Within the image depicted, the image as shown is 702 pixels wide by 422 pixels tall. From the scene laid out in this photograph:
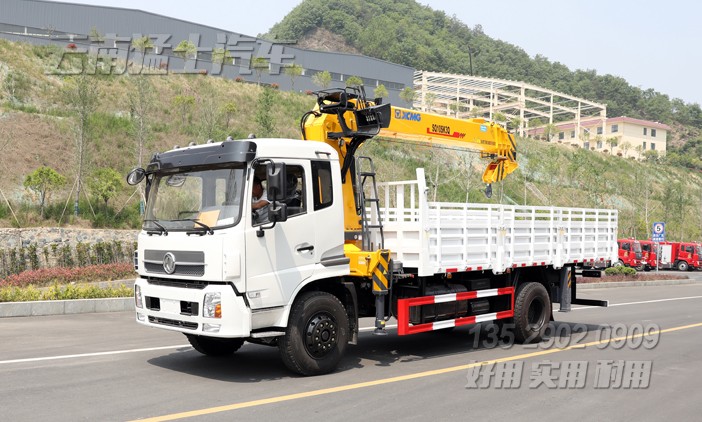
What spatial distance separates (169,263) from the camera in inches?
288

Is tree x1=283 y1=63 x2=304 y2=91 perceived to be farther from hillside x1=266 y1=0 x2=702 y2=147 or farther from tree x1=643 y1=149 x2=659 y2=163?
hillside x1=266 y1=0 x2=702 y2=147

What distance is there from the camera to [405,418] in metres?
5.94

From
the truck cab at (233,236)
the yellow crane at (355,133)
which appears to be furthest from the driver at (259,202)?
the yellow crane at (355,133)

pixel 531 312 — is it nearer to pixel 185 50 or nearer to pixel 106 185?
pixel 106 185

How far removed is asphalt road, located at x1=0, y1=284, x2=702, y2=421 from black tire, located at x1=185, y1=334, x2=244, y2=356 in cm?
14

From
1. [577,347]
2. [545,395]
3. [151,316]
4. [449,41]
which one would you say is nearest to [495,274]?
[577,347]

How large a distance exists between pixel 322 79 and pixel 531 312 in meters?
41.3

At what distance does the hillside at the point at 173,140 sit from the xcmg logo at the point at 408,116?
14476mm

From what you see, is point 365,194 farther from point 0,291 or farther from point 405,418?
point 0,291

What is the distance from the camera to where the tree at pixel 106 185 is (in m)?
23.8

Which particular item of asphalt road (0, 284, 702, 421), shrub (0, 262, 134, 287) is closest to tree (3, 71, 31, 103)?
shrub (0, 262, 134, 287)

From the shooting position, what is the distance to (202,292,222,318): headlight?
690 centimetres

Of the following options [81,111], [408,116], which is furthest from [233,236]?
[81,111]

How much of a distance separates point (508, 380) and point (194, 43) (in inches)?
1814
